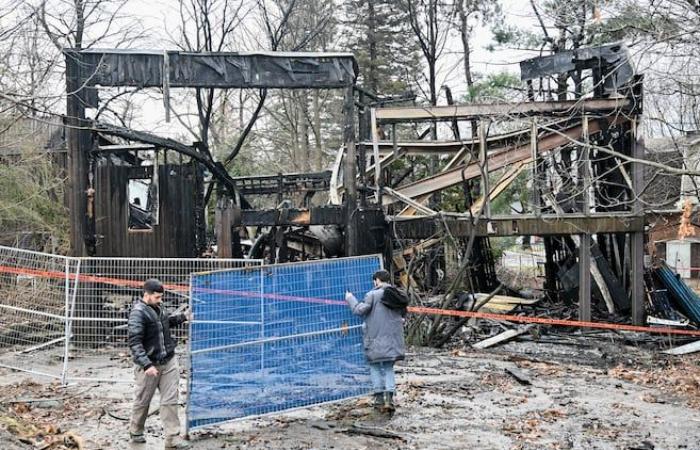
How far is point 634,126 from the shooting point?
51.4ft

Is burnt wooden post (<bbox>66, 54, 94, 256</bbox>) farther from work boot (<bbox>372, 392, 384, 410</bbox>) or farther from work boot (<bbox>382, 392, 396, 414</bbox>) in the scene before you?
work boot (<bbox>382, 392, 396, 414</bbox>)

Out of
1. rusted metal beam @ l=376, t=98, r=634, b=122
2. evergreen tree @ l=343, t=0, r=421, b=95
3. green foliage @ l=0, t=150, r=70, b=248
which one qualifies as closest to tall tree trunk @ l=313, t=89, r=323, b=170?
evergreen tree @ l=343, t=0, r=421, b=95

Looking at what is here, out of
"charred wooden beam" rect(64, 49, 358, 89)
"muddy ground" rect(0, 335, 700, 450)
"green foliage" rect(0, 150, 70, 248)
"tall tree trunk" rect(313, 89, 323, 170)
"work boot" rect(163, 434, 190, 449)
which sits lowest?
"muddy ground" rect(0, 335, 700, 450)

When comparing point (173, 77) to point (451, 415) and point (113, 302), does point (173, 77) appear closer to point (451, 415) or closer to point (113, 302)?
point (113, 302)

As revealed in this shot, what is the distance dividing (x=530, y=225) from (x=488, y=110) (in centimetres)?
294

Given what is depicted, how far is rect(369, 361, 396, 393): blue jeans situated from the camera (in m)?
8.14

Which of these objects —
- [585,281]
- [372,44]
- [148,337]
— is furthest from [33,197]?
[372,44]

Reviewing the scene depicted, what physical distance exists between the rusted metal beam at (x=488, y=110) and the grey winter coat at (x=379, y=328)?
8167 millimetres

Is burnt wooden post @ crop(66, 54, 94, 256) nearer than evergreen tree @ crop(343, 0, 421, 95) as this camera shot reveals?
Yes

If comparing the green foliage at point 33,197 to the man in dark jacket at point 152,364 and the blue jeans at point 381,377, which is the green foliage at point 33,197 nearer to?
the man in dark jacket at point 152,364

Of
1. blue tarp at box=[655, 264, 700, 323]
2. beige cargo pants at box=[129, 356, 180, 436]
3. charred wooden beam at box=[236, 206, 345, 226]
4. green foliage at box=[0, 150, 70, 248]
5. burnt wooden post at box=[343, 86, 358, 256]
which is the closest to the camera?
beige cargo pants at box=[129, 356, 180, 436]

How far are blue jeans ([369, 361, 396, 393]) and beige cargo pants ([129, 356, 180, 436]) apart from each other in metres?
2.40

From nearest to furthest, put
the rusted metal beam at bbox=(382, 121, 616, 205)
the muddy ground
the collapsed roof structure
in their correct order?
the muddy ground
the collapsed roof structure
the rusted metal beam at bbox=(382, 121, 616, 205)

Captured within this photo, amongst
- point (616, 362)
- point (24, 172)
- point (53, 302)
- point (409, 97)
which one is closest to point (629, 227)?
point (616, 362)
